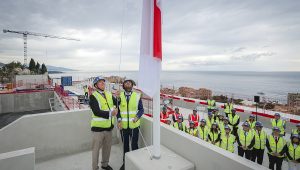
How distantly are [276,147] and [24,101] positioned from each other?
74.9ft

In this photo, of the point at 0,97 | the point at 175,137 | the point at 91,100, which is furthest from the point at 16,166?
the point at 0,97

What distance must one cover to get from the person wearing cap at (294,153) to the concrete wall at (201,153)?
266 centimetres

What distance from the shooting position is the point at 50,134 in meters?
4.43

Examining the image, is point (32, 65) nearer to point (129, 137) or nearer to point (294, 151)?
point (129, 137)

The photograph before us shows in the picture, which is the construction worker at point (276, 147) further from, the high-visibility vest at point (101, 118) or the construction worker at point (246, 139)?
the high-visibility vest at point (101, 118)

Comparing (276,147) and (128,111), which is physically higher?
(128,111)

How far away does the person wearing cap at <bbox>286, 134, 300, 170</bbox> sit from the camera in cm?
425

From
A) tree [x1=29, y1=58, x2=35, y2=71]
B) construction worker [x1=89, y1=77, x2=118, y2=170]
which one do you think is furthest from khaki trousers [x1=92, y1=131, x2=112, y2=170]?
tree [x1=29, y1=58, x2=35, y2=71]

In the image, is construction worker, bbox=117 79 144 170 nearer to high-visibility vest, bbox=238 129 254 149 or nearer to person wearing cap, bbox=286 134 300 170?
high-visibility vest, bbox=238 129 254 149

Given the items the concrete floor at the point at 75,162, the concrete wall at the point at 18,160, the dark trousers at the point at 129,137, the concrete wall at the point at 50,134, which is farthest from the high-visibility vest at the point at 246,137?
the concrete wall at the point at 18,160

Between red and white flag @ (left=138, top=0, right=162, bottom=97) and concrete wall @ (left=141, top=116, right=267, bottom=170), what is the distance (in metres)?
1.14

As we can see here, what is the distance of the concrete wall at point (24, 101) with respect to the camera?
19438mm

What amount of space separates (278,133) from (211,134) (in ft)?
5.29

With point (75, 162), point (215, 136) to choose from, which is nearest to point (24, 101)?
point (75, 162)
